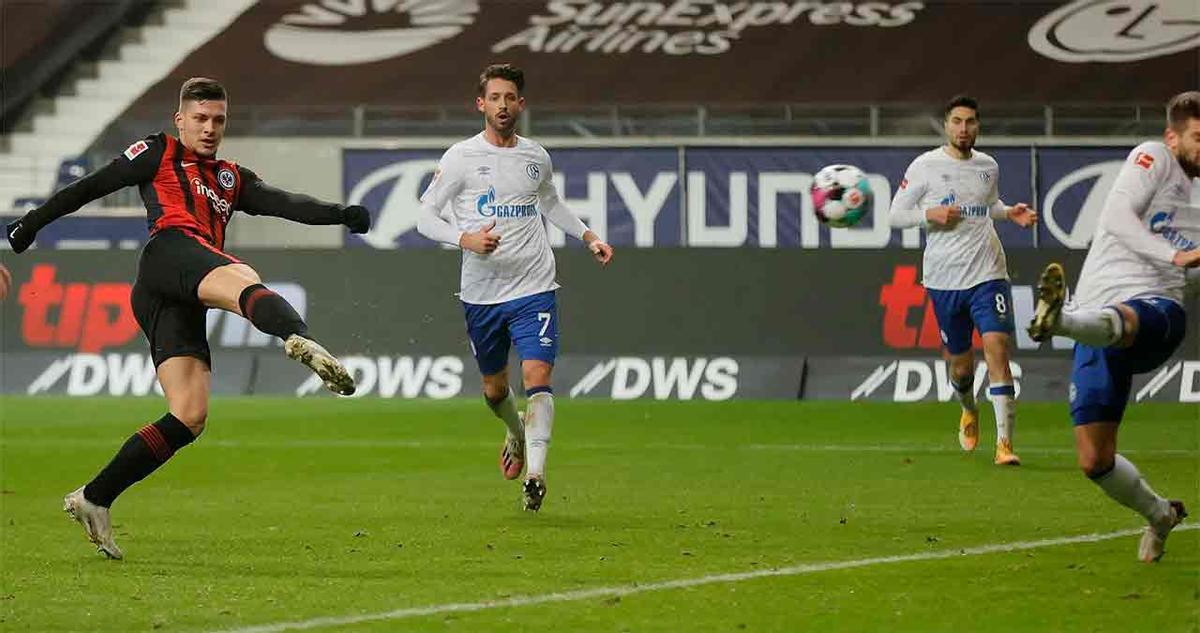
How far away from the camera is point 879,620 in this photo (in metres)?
7.39

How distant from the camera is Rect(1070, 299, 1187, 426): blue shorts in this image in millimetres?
8547

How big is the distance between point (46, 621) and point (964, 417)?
8.87m

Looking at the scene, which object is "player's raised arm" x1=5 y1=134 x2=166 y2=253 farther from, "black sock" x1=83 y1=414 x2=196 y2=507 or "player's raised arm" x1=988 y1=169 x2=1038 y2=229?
"player's raised arm" x1=988 y1=169 x2=1038 y2=229

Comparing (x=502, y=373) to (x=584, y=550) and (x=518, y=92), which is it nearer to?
(x=518, y=92)

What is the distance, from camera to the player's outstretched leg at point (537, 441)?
36.1ft

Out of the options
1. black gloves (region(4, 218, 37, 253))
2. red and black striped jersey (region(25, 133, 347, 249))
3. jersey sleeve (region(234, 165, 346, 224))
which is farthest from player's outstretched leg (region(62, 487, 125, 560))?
jersey sleeve (region(234, 165, 346, 224))

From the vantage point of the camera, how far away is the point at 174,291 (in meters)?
9.42

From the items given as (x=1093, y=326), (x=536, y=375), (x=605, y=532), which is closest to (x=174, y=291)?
(x=605, y=532)

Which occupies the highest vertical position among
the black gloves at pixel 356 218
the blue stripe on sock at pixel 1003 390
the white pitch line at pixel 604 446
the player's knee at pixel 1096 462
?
the black gloves at pixel 356 218

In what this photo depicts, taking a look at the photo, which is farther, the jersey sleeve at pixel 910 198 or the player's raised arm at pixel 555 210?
the jersey sleeve at pixel 910 198

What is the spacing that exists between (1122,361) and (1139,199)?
684 mm

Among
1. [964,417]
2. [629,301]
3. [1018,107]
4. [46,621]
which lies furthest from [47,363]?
[46,621]

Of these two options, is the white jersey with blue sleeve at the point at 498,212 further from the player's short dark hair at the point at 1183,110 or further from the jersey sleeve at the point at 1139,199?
the player's short dark hair at the point at 1183,110

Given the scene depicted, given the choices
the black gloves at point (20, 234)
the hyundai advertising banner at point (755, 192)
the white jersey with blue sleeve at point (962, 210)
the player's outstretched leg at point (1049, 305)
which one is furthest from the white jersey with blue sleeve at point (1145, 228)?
the hyundai advertising banner at point (755, 192)
